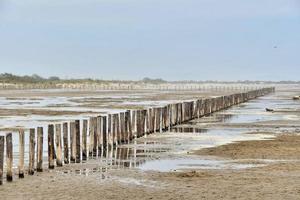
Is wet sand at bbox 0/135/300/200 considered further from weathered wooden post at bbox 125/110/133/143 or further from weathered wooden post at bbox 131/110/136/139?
weathered wooden post at bbox 131/110/136/139

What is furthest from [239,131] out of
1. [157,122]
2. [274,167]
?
[274,167]

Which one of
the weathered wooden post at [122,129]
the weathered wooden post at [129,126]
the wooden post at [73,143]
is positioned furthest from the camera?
the weathered wooden post at [129,126]

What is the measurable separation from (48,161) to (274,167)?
7.49 m

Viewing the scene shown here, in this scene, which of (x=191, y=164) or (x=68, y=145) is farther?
(x=68, y=145)

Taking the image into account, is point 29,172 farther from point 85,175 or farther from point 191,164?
point 191,164

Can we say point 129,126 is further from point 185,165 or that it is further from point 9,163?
point 9,163

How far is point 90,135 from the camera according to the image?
88.7 ft

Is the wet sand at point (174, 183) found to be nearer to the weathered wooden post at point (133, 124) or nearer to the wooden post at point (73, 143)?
the wooden post at point (73, 143)

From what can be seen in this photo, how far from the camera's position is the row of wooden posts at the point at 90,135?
66.3 ft

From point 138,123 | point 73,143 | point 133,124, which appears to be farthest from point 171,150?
point 138,123

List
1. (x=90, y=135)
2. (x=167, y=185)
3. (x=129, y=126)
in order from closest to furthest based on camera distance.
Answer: (x=167, y=185), (x=90, y=135), (x=129, y=126)

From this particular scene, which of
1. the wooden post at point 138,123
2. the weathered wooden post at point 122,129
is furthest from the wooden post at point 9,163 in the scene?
the wooden post at point 138,123

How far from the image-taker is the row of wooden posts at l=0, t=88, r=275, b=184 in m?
20.2

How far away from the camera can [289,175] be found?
19328 mm
